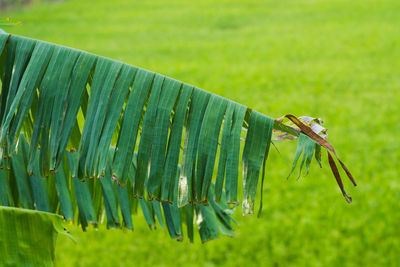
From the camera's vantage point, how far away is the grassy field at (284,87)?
312cm

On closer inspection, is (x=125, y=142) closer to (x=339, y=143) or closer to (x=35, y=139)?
(x=35, y=139)

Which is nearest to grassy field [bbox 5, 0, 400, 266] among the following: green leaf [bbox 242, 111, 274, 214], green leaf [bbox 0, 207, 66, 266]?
green leaf [bbox 242, 111, 274, 214]

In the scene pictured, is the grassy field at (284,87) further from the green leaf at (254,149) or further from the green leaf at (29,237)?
the green leaf at (29,237)

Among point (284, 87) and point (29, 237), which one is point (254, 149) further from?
point (284, 87)

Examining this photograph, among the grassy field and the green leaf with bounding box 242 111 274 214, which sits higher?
the green leaf with bounding box 242 111 274 214

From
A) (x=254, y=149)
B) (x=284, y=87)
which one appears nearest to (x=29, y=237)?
(x=254, y=149)

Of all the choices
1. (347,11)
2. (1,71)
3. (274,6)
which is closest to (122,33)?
(274,6)

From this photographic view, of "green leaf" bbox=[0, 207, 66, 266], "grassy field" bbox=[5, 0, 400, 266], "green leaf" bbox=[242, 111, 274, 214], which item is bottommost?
"grassy field" bbox=[5, 0, 400, 266]

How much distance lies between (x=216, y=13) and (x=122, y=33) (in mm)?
2872

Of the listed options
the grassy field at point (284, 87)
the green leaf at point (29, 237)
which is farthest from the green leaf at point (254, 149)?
the green leaf at point (29, 237)

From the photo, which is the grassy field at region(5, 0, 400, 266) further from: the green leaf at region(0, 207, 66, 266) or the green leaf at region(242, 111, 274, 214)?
the green leaf at region(0, 207, 66, 266)

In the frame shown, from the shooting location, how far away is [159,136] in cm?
100

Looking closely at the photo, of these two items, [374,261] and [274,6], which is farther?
[274,6]

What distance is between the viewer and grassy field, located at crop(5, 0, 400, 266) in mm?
3119
